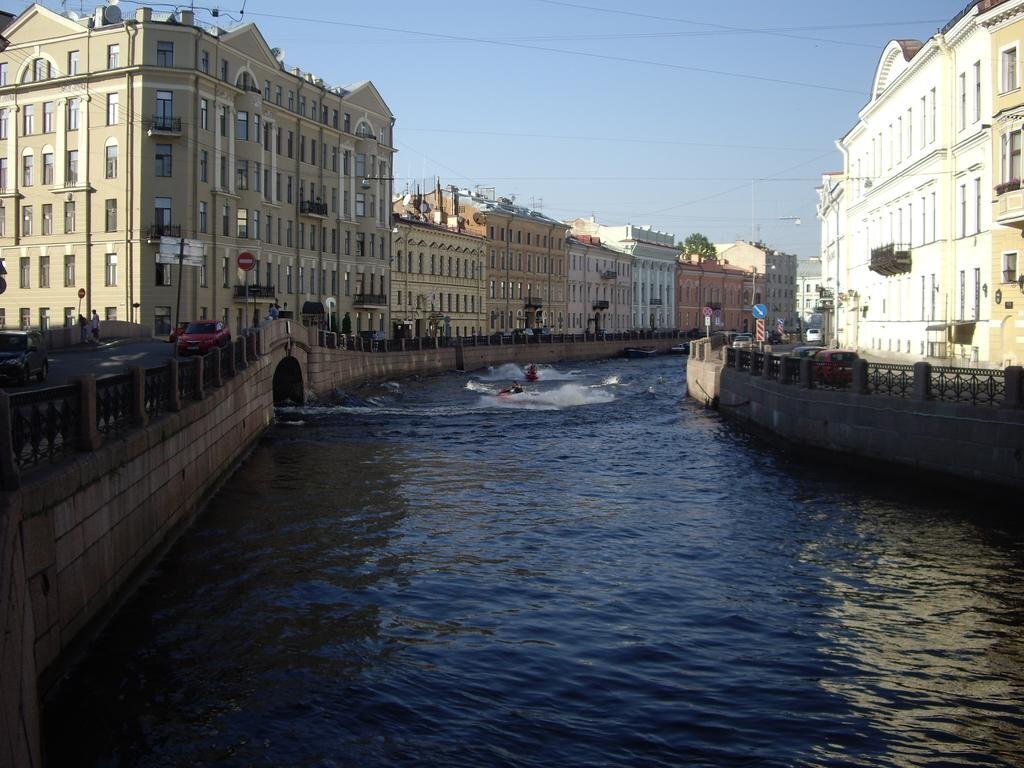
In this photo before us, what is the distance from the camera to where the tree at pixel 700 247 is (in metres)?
158

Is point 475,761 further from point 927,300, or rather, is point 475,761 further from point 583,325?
point 583,325

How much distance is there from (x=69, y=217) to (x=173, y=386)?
1497 inches

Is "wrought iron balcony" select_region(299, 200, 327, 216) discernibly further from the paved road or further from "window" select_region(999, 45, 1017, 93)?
"window" select_region(999, 45, 1017, 93)

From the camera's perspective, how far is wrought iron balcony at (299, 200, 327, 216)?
204ft

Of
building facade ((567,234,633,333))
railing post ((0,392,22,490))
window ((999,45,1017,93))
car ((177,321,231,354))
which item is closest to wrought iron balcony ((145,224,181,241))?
car ((177,321,231,354))

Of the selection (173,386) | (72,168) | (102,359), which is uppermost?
(72,168)

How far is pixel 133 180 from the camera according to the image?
4972 centimetres

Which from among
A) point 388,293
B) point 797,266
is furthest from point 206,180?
point 797,266

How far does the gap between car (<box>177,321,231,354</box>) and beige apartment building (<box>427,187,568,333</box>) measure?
2273 inches

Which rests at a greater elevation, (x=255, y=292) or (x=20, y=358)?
(x=255, y=292)

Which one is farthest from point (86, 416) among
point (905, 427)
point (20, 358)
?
point (905, 427)

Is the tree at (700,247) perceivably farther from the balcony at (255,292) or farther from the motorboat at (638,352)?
the balcony at (255,292)

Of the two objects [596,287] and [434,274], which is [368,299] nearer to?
[434,274]

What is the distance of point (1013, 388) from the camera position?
1888 cm
